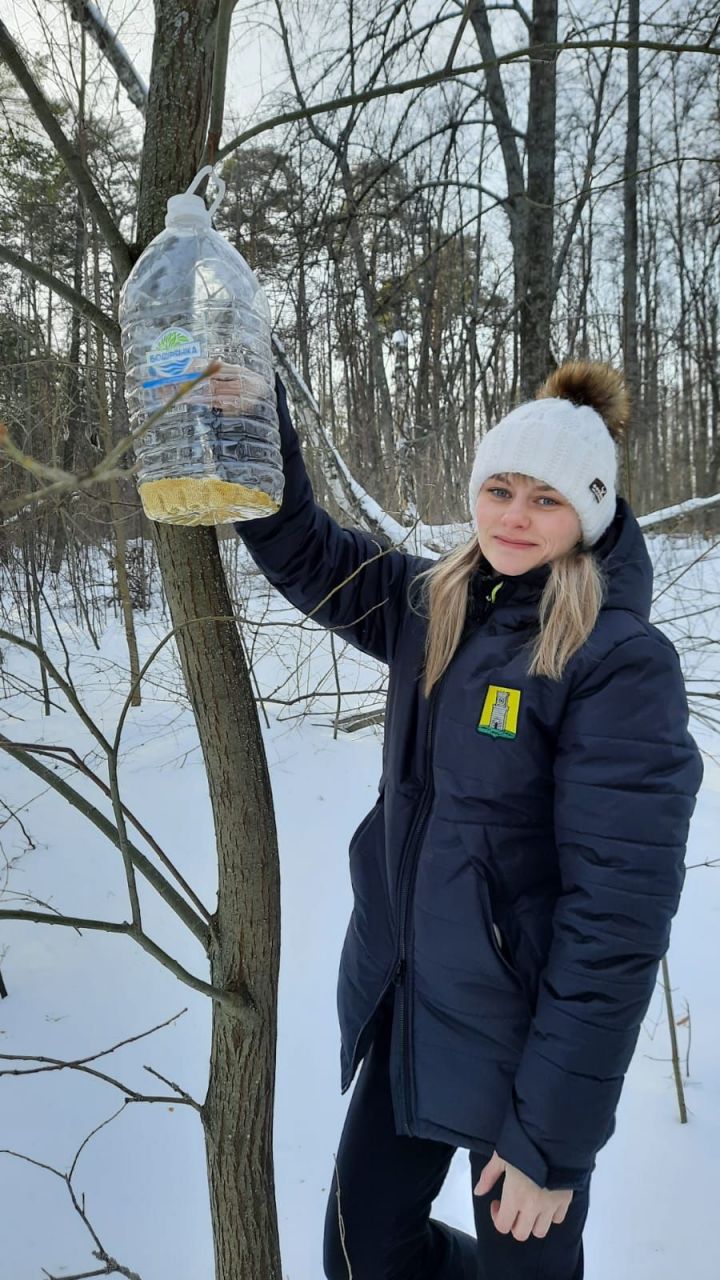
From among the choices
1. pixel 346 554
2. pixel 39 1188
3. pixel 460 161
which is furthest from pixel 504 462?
pixel 460 161

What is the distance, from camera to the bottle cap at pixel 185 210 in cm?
99

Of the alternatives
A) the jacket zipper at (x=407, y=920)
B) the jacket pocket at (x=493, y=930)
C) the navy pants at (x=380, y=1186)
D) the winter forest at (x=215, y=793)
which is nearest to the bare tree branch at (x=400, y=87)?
the winter forest at (x=215, y=793)

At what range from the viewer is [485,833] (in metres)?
1.18

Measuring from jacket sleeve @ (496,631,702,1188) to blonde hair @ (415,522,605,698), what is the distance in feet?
0.25

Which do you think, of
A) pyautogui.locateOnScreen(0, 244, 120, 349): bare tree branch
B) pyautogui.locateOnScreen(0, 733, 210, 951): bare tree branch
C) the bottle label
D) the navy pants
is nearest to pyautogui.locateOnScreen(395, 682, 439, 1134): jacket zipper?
the navy pants

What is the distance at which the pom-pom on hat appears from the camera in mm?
1238

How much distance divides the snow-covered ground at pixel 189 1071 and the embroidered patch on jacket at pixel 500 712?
80 cm

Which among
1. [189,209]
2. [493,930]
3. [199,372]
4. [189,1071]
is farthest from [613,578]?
[189,1071]

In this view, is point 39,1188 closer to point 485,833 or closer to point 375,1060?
Answer: point 375,1060

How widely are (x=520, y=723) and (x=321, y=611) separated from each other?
457 mm

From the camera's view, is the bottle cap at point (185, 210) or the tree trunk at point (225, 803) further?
the tree trunk at point (225, 803)

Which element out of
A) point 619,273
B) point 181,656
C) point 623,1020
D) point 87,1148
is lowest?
Result: point 87,1148

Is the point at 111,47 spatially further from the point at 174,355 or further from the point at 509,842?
the point at 509,842

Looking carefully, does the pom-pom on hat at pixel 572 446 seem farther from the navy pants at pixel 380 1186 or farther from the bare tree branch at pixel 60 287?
the navy pants at pixel 380 1186
